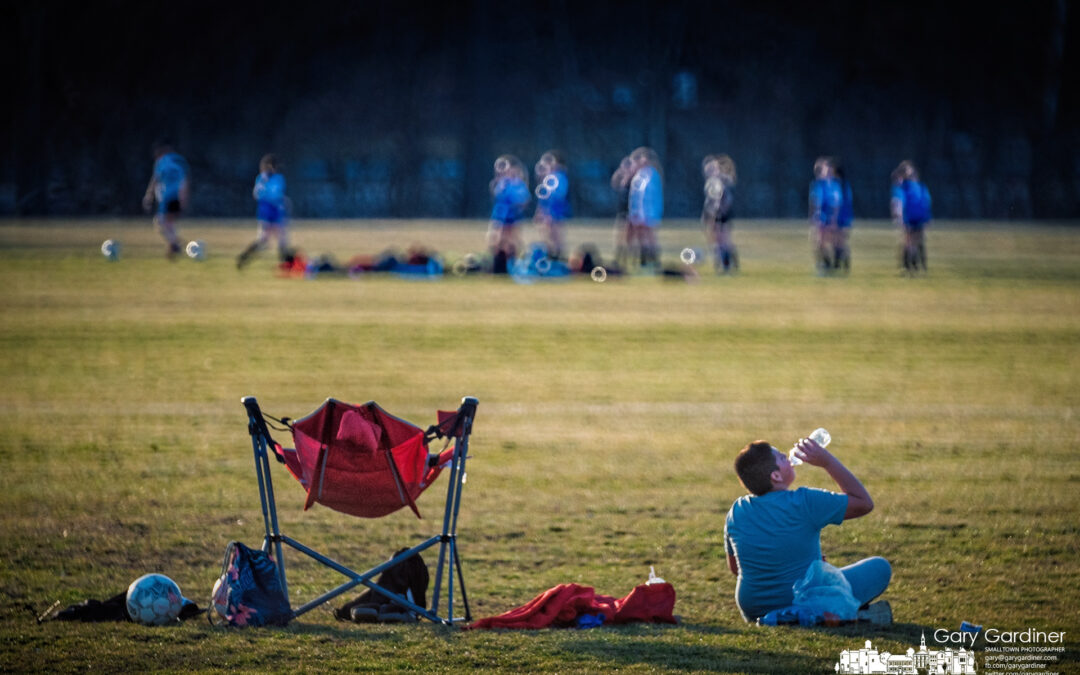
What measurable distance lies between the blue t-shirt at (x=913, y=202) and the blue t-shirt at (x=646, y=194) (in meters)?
4.75

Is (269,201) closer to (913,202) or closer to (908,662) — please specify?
(913,202)

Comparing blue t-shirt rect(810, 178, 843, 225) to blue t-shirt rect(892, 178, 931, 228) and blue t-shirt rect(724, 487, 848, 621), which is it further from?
blue t-shirt rect(724, 487, 848, 621)

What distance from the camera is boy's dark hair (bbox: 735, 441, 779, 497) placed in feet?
21.7

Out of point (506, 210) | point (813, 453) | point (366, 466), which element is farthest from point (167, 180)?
point (813, 453)

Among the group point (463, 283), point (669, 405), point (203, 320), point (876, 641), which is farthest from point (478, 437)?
point (463, 283)

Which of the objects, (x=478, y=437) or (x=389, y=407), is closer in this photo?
(x=478, y=437)

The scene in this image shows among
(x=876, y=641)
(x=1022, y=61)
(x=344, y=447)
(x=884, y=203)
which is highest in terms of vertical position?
(x=1022, y=61)

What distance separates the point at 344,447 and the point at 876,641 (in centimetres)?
254

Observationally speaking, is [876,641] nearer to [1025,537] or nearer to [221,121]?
[1025,537]

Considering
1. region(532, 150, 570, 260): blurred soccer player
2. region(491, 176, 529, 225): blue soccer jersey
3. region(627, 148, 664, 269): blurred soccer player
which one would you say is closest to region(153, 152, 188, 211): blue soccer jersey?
region(491, 176, 529, 225): blue soccer jersey

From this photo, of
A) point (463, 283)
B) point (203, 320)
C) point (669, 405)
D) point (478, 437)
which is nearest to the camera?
point (478, 437)

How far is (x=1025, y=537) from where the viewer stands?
877cm

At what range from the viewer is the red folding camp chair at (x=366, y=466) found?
6707mm

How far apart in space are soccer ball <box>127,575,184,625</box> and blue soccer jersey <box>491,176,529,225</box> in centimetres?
2202
